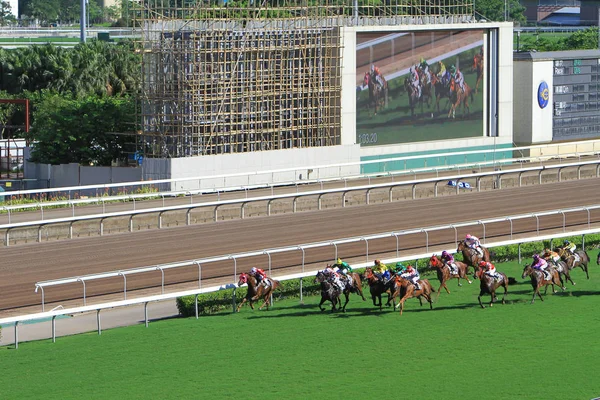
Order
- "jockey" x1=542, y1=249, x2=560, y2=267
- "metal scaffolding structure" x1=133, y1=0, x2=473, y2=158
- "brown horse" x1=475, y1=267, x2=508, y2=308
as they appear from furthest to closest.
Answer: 1. "metal scaffolding structure" x1=133, y1=0, x2=473, y2=158
2. "jockey" x1=542, y1=249, x2=560, y2=267
3. "brown horse" x1=475, y1=267, x2=508, y2=308

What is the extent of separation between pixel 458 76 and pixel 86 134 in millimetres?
15543

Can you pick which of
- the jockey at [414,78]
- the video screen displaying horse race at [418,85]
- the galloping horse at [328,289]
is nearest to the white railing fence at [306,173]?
the video screen displaying horse race at [418,85]

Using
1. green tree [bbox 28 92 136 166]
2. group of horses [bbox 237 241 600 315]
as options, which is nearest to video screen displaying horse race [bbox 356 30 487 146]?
green tree [bbox 28 92 136 166]

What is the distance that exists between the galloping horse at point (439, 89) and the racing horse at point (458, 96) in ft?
1.21

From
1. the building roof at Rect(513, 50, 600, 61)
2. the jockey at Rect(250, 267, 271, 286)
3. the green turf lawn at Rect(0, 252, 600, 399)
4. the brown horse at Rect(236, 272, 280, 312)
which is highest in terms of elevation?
the building roof at Rect(513, 50, 600, 61)

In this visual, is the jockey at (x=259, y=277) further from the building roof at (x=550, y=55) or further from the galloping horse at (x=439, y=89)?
the building roof at (x=550, y=55)

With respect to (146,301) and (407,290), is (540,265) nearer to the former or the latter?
(407,290)

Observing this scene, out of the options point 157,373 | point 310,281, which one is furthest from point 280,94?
point 157,373

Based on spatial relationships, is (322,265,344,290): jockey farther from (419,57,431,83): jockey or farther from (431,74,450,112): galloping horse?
(431,74,450,112): galloping horse

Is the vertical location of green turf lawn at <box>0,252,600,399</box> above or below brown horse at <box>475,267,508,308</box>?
below

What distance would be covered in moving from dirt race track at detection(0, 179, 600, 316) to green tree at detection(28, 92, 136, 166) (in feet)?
35.5

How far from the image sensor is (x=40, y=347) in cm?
2033

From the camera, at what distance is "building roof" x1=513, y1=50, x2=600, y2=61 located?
52062 mm

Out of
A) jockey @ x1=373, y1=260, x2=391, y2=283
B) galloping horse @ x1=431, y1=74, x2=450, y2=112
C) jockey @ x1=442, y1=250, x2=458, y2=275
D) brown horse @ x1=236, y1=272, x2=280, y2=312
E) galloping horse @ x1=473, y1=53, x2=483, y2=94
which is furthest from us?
galloping horse @ x1=473, y1=53, x2=483, y2=94
